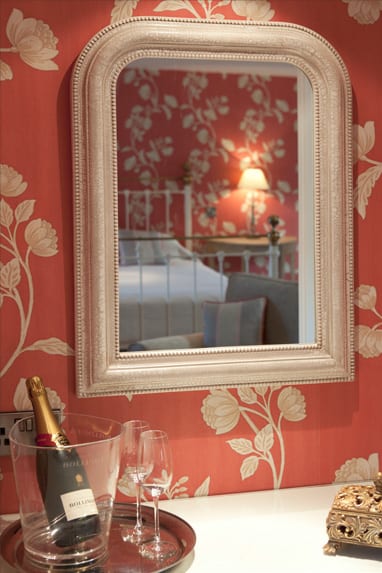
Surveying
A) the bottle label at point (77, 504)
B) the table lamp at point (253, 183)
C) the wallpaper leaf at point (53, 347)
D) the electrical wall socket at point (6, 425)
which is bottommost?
the bottle label at point (77, 504)

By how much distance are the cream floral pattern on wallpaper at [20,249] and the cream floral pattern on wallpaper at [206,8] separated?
0.39 meters

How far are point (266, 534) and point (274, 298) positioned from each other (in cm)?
49

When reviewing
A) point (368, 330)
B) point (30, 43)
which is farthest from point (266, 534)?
point (30, 43)

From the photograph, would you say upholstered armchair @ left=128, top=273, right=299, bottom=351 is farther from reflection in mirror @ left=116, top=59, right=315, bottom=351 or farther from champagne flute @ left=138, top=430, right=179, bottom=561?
champagne flute @ left=138, top=430, right=179, bottom=561

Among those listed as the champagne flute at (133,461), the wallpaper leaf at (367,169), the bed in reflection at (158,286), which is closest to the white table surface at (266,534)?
the champagne flute at (133,461)

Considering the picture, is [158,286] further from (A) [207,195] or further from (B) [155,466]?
(B) [155,466]

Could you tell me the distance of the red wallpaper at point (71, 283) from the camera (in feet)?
5.34

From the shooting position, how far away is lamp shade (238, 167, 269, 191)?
1.70 meters

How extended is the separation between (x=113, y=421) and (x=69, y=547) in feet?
0.91

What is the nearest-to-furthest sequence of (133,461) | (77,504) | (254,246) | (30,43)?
1. (77,504)
2. (133,461)
3. (30,43)
4. (254,246)

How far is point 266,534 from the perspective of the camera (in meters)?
1.56

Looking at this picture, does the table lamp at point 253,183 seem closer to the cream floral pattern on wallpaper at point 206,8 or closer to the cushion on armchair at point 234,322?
the cushion on armchair at point 234,322

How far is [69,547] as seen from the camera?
1.39 m

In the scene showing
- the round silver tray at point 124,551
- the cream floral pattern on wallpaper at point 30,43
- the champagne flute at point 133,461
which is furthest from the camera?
the cream floral pattern on wallpaper at point 30,43
